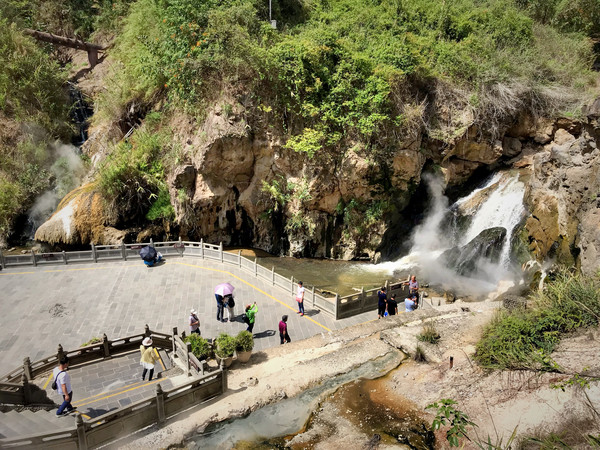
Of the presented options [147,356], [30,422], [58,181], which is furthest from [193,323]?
[58,181]

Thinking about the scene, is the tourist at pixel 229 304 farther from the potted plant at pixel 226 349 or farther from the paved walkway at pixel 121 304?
the potted plant at pixel 226 349

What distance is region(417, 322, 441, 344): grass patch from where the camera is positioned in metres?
12.0

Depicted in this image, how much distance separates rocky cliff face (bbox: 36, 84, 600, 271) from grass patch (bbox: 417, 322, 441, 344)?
14742 mm

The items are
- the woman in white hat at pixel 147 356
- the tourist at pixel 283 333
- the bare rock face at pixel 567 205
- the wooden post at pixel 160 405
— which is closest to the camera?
the wooden post at pixel 160 405

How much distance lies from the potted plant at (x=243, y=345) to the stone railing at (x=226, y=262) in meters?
5.24

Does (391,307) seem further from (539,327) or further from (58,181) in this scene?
(58,181)

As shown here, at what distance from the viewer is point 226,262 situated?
21.5 metres

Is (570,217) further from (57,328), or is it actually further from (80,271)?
(80,271)

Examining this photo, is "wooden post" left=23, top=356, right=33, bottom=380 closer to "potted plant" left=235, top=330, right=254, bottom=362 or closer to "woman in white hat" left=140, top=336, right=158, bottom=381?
"woman in white hat" left=140, top=336, right=158, bottom=381

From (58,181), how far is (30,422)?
87.5ft

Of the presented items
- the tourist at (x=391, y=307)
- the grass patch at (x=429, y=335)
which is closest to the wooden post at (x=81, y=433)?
the grass patch at (x=429, y=335)

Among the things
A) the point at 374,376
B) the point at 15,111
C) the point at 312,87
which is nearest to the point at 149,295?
the point at 374,376

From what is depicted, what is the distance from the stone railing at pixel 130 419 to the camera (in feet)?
25.5

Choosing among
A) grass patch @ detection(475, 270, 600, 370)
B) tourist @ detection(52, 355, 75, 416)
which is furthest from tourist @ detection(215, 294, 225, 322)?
grass patch @ detection(475, 270, 600, 370)
